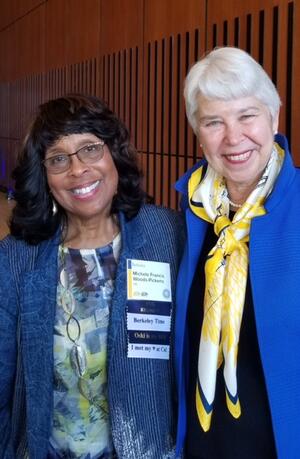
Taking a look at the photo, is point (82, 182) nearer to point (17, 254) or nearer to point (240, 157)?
point (17, 254)

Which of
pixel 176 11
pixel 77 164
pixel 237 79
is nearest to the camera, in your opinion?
pixel 237 79

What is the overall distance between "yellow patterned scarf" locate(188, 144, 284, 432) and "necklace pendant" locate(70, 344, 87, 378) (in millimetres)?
359

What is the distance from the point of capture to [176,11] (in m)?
5.69

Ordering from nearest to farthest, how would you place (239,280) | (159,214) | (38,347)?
(239,280)
(38,347)
(159,214)

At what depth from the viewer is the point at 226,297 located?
1.45 meters

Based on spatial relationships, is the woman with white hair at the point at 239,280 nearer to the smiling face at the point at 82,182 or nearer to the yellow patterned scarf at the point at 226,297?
the yellow patterned scarf at the point at 226,297

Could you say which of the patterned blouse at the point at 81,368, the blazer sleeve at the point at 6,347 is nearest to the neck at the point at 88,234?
the patterned blouse at the point at 81,368

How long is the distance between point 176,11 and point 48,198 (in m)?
4.66

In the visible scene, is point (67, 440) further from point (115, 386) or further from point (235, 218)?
point (235, 218)

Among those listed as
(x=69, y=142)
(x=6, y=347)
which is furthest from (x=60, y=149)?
(x=6, y=347)

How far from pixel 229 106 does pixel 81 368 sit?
919mm

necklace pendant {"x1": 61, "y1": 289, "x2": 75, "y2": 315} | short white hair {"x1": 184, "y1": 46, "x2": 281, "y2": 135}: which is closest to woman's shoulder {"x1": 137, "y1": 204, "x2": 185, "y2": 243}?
necklace pendant {"x1": 61, "y1": 289, "x2": 75, "y2": 315}

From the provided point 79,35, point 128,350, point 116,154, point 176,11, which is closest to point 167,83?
point 176,11

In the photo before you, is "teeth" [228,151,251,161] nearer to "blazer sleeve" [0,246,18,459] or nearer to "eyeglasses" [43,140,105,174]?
"eyeglasses" [43,140,105,174]
